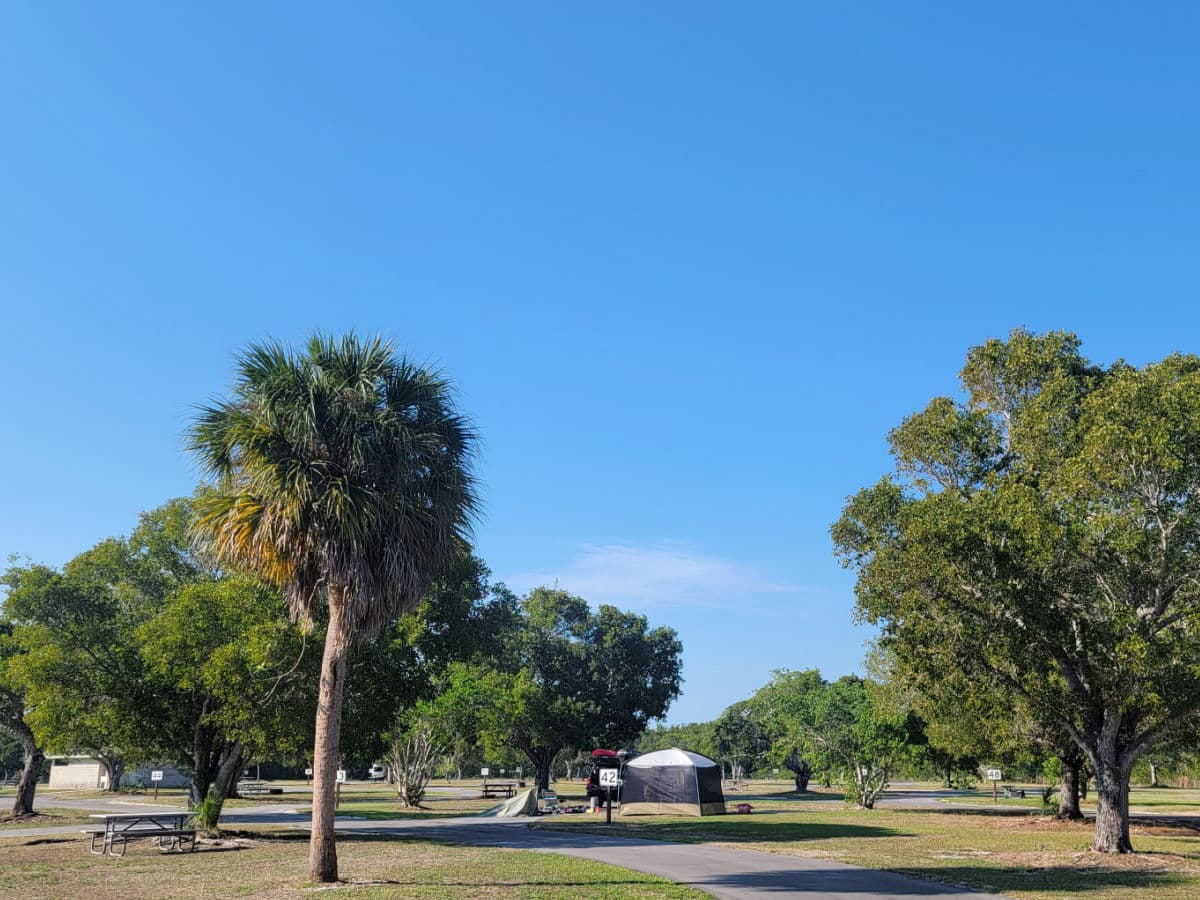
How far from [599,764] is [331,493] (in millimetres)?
40563

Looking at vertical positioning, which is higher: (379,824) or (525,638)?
(525,638)

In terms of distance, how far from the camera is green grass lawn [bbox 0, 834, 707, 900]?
1465cm

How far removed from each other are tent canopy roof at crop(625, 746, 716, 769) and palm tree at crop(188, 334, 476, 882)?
26.2 meters

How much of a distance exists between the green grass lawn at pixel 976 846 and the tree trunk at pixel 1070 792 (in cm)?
121

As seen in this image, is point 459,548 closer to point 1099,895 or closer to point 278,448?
point 278,448

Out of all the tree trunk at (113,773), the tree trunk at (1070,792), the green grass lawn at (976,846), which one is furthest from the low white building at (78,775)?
the tree trunk at (1070,792)

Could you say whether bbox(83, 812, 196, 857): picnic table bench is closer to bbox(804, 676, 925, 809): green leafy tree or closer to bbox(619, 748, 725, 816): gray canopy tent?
bbox(619, 748, 725, 816): gray canopy tent

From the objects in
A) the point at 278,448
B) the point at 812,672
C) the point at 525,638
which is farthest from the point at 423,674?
the point at 812,672

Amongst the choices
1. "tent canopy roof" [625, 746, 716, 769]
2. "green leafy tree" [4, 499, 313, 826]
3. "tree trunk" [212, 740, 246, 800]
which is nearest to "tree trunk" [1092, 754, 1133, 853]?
"green leafy tree" [4, 499, 313, 826]

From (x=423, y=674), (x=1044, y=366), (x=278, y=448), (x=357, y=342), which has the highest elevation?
(x=1044, y=366)

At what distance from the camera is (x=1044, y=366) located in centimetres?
2867

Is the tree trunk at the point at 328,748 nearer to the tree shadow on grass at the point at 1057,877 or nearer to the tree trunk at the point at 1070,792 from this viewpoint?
the tree shadow on grass at the point at 1057,877

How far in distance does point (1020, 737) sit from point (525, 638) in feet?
119

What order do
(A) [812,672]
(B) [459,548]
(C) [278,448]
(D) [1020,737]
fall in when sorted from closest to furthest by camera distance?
(C) [278,448]
(B) [459,548]
(D) [1020,737]
(A) [812,672]
